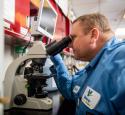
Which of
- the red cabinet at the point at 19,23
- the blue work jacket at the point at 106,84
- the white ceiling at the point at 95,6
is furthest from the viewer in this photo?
the white ceiling at the point at 95,6

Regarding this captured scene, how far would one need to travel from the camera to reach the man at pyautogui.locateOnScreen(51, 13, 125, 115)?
92cm

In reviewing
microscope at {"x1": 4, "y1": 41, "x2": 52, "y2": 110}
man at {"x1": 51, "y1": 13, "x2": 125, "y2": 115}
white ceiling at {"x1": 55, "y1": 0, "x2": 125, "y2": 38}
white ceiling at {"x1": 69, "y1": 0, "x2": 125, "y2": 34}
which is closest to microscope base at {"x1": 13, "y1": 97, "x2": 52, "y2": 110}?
microscope at {"x1": 4, "y1": 41, "x2": 52, "y2": 110}

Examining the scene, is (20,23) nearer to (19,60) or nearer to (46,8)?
(46,8)

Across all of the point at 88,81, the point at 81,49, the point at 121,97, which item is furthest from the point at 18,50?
the point at 121,97

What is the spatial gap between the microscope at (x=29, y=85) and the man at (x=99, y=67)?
237 millimetres

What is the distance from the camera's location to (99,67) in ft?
3.40

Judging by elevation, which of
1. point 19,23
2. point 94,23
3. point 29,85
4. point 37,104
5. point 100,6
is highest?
point 100,6

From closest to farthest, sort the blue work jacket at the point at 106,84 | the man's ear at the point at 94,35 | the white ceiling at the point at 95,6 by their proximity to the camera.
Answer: the blue work jacket at the point at 106,84
the man's ear at the point at 94,35
the white ceiling at the point at 95,6

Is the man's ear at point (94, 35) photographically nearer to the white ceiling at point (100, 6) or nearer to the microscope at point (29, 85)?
the microscope at point (29, 85)

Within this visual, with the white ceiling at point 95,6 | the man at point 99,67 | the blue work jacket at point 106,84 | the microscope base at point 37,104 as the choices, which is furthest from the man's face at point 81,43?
the white ceiling at point 95,6

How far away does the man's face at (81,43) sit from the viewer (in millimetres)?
1218

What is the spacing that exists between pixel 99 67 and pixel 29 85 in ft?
1.77

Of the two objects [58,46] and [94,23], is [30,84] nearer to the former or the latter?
[58,46]

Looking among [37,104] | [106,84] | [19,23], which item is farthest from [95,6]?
[106,84]
